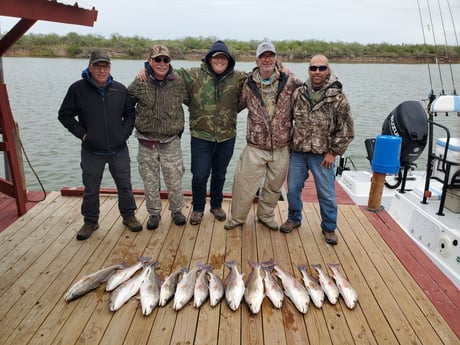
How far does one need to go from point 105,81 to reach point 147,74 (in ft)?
1.36

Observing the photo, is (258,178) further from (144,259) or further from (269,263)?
(144,259)

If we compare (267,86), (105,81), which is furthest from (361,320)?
(105,81)

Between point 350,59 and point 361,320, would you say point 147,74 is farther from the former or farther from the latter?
point 350,59

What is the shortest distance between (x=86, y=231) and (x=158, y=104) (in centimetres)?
155

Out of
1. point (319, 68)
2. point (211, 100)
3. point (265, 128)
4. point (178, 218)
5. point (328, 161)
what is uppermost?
point (319, 68)

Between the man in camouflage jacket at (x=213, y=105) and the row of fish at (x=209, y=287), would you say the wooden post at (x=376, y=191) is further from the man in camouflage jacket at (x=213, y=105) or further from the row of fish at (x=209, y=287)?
the man in camouflage jacket at (x=213, y=105)

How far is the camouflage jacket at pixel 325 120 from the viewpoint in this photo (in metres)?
3.65

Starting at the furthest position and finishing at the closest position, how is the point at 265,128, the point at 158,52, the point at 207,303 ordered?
the point at 265,128 → the point at 158,52 → the point at 207,303

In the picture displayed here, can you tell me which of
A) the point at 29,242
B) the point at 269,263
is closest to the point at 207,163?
the point at 269,263

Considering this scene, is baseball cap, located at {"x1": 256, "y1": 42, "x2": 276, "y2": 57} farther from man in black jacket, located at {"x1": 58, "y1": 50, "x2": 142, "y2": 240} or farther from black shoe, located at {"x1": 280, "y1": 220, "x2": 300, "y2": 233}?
black shoe, located at {"x1": 280, "y1": 220, "x2": 300, "y2": 233}

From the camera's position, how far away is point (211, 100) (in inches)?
155

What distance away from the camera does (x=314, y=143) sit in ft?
12.5

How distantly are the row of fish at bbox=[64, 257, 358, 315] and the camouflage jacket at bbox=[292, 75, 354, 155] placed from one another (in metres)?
1.22

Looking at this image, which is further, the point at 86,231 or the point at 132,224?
the point at 132,224
